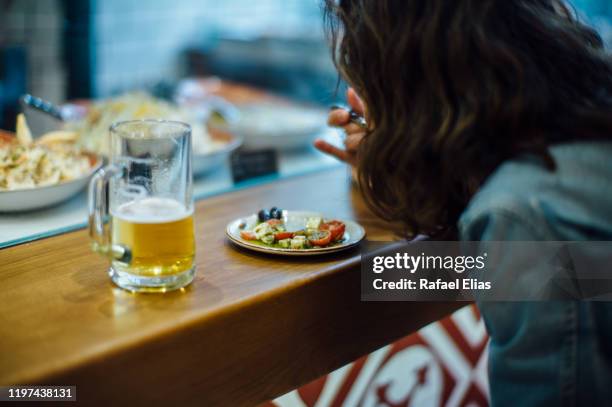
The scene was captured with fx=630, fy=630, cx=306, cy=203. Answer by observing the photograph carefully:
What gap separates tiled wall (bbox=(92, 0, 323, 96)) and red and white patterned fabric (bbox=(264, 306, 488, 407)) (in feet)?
7.65

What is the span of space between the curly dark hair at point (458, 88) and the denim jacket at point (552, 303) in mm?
42

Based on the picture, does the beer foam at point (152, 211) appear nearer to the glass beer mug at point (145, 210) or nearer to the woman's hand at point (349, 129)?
the glass beer mug at point (145, 210)

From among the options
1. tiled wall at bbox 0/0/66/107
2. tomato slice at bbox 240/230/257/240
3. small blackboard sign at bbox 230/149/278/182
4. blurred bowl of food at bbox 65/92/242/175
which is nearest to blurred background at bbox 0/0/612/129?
tiled wall at bbox 0/0/66/107

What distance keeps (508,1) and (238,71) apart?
3271mm

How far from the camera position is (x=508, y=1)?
3.36 ft

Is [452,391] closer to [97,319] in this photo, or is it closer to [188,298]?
[188,298]

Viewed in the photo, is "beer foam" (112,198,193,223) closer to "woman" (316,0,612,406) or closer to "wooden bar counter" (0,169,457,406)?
"wooden bar counter" (0,169,457,406)

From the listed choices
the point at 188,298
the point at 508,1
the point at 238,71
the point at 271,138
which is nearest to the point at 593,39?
the point at 508,1

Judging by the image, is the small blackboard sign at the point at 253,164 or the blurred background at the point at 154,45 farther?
the blurred background at the point at 154,45

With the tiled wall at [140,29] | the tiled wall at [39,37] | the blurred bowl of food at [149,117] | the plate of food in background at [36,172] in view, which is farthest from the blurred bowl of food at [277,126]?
the tiled wall at [39,37]

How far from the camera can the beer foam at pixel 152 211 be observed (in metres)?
0.99

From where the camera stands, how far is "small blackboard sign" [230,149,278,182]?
1643mm

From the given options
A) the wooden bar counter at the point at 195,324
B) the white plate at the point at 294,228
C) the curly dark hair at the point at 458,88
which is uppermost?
the curly dark hair at the point at 458,88

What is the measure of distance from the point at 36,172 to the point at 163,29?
314 centimetres
